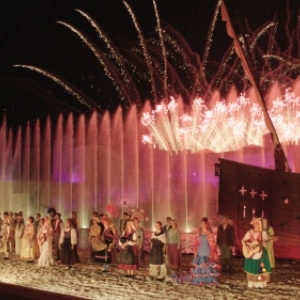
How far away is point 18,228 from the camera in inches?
623

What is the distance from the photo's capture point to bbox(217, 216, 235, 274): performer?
11.8 meters

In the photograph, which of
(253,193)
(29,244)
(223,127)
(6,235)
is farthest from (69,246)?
(223,127)

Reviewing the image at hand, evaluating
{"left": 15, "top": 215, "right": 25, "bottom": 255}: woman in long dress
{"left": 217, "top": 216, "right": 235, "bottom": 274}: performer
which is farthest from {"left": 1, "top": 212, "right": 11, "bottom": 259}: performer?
{"left": 217, "top": 216, "right": 235, "bottom": 274}: performer

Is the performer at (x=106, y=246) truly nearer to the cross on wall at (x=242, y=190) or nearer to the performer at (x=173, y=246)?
the performer at (x=173, y=246)

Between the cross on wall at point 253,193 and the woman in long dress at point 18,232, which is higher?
the cross on wall at point 253,193

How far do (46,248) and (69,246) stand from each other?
0.87 metres

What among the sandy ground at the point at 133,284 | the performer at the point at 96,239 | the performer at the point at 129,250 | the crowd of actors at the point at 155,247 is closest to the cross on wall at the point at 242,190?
the crowd of actors at the point at 155,247

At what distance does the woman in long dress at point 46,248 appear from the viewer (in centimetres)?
1309

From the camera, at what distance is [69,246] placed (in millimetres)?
12734

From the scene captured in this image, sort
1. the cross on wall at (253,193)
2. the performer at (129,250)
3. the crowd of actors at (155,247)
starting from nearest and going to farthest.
A: 1. the crowd of actors at (155,247)
2. the performer at (129,250)
3. the cross on wall at (253,193)

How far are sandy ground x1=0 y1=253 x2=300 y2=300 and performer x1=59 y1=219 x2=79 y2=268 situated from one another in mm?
213

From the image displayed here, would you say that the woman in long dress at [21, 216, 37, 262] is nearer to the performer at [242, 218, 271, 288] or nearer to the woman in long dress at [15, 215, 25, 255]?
the woman in long dress at [15, 215, 25, 255]

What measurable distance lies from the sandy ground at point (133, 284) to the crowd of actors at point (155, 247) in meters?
0.30

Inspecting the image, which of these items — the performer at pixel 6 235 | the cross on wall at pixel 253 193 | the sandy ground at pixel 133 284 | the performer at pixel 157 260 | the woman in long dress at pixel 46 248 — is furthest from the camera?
the performer at pixel 6 235
